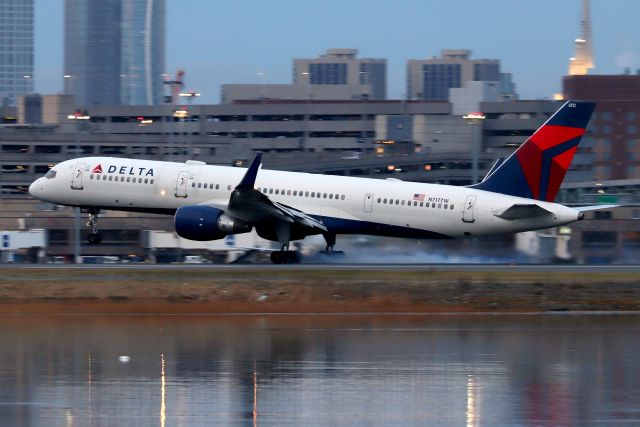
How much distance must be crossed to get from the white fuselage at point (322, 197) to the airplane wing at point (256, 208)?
3.93 feet

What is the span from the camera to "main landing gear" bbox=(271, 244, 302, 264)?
178 ft

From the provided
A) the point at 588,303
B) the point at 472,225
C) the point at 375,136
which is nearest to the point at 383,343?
the point at 588,303

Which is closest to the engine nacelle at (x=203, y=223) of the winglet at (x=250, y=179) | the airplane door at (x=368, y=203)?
the winglet at (x=250, y=179)

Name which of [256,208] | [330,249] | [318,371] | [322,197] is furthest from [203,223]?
[318,371]

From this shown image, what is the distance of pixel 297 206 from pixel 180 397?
2974 centimetres

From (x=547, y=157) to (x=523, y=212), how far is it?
9.46 feet

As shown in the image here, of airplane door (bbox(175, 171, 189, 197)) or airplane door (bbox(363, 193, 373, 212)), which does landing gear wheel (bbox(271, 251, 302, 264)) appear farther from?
airplane door (bbox(175, 171, 189, 197))

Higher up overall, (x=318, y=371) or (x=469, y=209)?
(x=469, y=209)

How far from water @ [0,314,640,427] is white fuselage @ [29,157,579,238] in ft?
45.4

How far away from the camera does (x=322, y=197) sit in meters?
55.8

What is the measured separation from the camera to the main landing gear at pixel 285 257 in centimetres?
5422

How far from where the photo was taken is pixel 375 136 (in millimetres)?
188250

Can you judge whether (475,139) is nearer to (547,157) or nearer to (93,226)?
(547,157)

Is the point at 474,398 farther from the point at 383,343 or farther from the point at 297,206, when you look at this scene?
the point at 297,206
